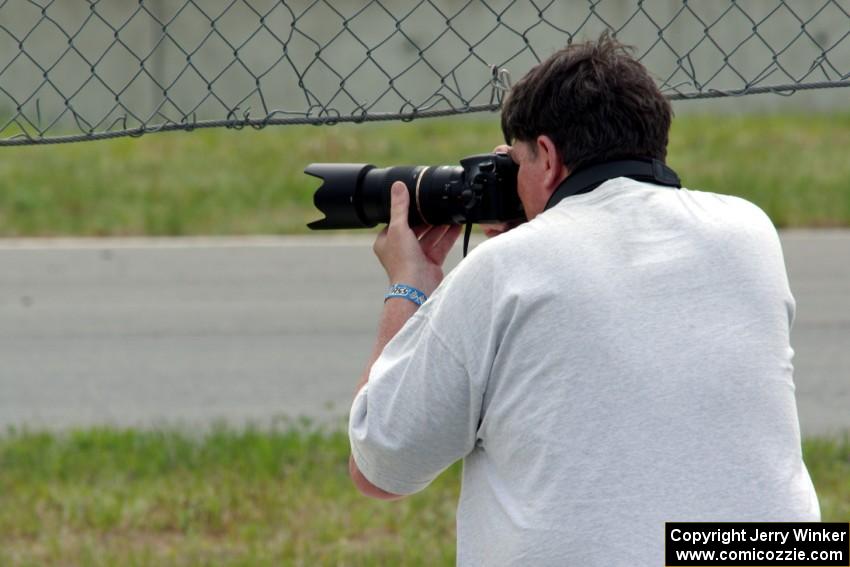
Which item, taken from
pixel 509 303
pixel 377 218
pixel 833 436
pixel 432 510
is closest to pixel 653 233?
pixel 509 303

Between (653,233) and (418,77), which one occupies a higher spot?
(418,77)

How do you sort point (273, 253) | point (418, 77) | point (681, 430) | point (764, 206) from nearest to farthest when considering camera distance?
1. point (681, 430)
2. point (273, 253)
3. point (764, 206)
4. point (418, 77)

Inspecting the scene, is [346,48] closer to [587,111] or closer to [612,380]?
[587,111]

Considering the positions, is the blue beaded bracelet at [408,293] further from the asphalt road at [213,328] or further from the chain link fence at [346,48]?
the chain link fence at [346,48]

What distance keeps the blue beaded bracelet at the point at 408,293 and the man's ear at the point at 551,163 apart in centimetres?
31

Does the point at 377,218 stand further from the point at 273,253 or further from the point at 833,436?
the point at 273,253

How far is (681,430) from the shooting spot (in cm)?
159

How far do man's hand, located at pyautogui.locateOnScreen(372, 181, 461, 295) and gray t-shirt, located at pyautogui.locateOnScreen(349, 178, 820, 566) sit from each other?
30cm

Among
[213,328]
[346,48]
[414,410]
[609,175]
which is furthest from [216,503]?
[346,48]

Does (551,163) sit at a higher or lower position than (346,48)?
lower

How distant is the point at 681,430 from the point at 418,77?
31.6 feet

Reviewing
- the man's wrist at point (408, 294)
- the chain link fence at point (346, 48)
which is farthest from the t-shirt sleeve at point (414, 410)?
the chain link fence at point (346, 48)

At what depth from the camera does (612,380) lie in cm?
159

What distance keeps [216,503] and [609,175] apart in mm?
2516
